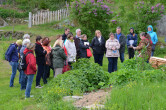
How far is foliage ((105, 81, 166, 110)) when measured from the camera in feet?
16.2

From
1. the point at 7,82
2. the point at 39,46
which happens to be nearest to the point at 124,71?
the point at 39,46

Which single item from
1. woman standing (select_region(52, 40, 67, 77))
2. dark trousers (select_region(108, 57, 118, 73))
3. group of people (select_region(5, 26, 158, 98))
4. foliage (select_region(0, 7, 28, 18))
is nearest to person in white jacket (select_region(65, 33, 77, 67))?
group of people (select_region(5, 26, 158, 98))

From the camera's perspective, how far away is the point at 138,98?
5.23m

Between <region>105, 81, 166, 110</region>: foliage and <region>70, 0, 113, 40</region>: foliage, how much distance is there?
39.7 feet

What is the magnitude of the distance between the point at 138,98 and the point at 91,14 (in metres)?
13.0

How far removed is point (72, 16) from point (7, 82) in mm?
9972

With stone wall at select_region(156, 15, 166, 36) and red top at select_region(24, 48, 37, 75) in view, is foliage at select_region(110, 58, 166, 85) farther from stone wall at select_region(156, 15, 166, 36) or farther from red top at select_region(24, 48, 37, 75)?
stone wall at select_region(156, 15, 166, 36)

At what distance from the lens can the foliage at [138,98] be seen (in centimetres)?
495

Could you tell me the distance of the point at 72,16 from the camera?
59.9ft

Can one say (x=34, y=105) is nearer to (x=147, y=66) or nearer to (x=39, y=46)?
(x=39, y=46)

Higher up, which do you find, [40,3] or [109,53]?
[40,3]

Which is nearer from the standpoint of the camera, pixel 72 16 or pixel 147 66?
pixel 147 66

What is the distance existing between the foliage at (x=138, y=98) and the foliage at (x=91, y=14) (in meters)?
12.1

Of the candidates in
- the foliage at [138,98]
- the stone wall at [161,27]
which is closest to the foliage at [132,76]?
the foliage at [138,98]
